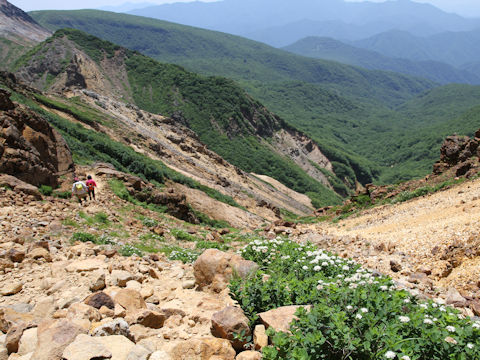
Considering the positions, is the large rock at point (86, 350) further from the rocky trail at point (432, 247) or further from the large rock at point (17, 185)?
the large rock at point (17, 185)

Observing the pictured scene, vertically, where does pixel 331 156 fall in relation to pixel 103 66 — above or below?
below

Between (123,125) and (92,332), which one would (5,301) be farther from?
(123,125)

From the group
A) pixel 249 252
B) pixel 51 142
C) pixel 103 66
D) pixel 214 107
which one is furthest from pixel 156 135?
pixel 103 66

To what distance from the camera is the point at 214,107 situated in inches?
3415

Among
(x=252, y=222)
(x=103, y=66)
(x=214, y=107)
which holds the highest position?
(x=103, y=66)

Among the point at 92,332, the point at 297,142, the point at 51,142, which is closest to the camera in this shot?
the point at 92,332

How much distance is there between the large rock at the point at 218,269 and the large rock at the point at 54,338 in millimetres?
2451

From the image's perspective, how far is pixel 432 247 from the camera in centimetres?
842

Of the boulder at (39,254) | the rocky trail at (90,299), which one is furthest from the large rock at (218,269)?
the boulder at (39,254)

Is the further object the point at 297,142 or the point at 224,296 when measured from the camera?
the point at 297,142

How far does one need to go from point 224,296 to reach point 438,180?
16238 mm

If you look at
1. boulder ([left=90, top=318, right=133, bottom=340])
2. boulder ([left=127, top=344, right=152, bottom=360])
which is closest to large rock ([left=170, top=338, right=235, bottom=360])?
boulder ([left=127, top=344, right=152, bottom=360])

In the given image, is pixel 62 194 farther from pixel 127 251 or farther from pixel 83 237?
pixel 127 251

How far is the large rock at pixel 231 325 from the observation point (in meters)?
4.10
